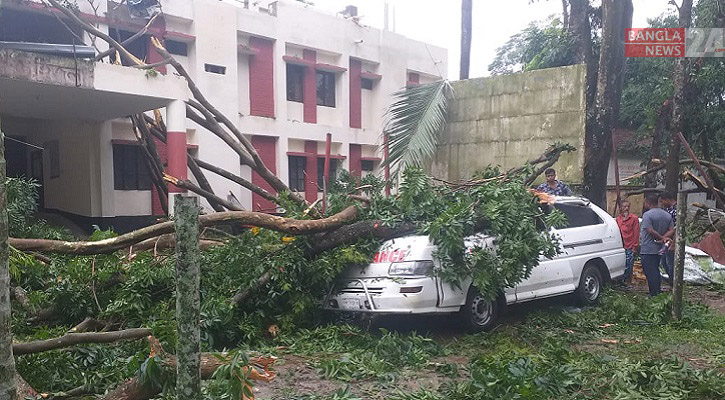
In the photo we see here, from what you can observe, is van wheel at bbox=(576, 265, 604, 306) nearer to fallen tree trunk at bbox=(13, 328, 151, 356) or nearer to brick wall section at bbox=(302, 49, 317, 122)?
fallen tree trunk at bbox=(13, 328, 151, 356)

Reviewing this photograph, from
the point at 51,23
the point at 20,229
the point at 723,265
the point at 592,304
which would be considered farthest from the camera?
the point at 51,23

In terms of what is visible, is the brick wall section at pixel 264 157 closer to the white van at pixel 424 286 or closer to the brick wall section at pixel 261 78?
the brick wall section at pixel 261 78

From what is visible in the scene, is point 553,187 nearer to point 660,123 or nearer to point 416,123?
point 416,123

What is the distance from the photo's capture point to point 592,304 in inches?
321

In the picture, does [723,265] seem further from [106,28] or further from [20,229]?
[106,28]

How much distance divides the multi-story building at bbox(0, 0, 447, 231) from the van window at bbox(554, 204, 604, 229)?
5327mm

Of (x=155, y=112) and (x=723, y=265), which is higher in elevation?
(x=155, y=112)

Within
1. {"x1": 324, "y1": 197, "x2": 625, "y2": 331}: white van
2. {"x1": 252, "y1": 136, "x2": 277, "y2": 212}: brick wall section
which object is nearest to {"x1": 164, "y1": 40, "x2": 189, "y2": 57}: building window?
{"x1": 252, "y1": 136, "x2": 277, "y2": 212}: brick wall section

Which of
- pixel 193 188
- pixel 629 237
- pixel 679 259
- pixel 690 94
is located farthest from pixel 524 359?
pixel 690 94

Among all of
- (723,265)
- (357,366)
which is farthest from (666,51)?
(357,366)

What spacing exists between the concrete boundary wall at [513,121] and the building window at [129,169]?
752 cm

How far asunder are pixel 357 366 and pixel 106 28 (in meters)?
12.6

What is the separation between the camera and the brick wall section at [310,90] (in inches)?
744

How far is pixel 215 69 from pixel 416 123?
6488 millimetres
